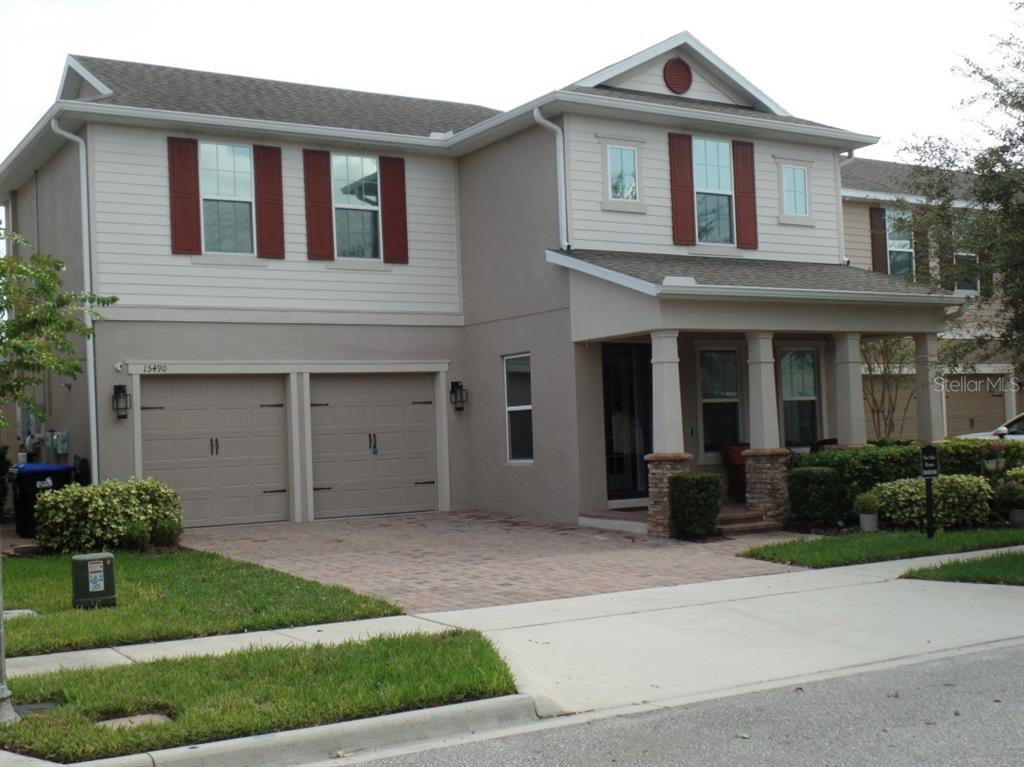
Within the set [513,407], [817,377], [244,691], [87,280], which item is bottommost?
[244,691]

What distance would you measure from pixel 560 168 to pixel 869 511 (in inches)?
251

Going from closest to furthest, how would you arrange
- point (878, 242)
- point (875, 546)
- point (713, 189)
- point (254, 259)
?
point (875, 546)
point (254, 259)
point (713, 189)
point (878, 242)

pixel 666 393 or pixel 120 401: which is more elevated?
pixel 120 401

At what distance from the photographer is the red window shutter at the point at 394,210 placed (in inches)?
728

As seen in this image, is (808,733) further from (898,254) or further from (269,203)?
(898,254)

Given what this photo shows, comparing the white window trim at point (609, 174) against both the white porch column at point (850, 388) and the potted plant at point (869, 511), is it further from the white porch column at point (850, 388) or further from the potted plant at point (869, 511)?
the potted plant at point (869, 511)

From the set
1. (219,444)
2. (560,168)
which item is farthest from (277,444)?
(560,168)

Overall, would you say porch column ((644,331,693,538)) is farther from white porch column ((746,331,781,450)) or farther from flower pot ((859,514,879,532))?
flower pot ((859,514,879,532))

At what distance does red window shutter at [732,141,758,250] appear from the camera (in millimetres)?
18625

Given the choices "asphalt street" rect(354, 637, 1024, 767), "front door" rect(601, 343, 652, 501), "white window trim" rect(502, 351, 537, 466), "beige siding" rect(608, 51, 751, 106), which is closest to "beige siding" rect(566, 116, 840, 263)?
"beige siding" rect(608, 51, 751, 106)

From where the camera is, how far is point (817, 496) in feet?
51.1

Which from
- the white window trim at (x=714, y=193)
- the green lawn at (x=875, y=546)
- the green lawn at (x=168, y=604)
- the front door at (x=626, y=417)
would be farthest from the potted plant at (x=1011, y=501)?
the green lawn at (x=168, y=604)

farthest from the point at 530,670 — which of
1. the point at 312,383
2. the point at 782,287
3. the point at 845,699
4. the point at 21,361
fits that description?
the point at 312,383

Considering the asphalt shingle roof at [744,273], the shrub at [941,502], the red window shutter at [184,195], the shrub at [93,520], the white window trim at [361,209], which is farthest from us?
the white window trim at [361,209]
